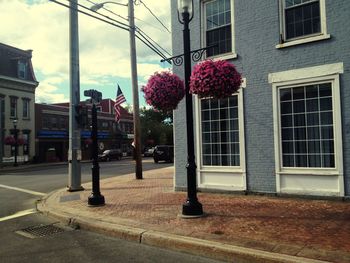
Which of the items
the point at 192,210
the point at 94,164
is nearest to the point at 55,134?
the point at 94,164

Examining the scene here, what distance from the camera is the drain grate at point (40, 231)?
26.3 ft

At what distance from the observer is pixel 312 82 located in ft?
31.6

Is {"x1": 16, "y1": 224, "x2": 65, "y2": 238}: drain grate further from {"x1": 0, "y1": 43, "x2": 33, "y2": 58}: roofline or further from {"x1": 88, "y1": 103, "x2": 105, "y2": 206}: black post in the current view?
{"x1": 0, "y1": 43, "x2": 33, "y2": 58}: roofline

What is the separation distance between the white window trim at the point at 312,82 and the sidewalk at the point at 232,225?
0.72m

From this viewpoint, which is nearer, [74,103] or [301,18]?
[301,18]

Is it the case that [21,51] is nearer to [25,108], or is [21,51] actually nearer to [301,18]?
[25,108]

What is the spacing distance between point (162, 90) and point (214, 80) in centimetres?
147

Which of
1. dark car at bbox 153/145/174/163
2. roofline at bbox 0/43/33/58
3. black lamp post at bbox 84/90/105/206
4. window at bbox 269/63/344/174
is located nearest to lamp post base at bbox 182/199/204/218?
window at bbox 269/63/344/174

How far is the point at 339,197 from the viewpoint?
9125 millimetres

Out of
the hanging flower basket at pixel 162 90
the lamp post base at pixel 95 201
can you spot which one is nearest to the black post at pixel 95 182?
the lamp post base at pixel 95 201

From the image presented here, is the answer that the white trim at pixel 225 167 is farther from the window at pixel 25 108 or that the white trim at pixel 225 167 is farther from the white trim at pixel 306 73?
the window at pixel 25 108

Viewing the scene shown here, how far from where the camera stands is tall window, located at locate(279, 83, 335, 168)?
31.0 feet

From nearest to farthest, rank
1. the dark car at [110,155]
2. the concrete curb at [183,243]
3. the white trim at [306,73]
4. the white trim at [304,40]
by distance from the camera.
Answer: the concrete curb at [183,243] → the white trim at [306,73] → the white trim at [304,40] → the dark car at [110,155]

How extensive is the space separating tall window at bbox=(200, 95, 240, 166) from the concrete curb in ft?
14.1
